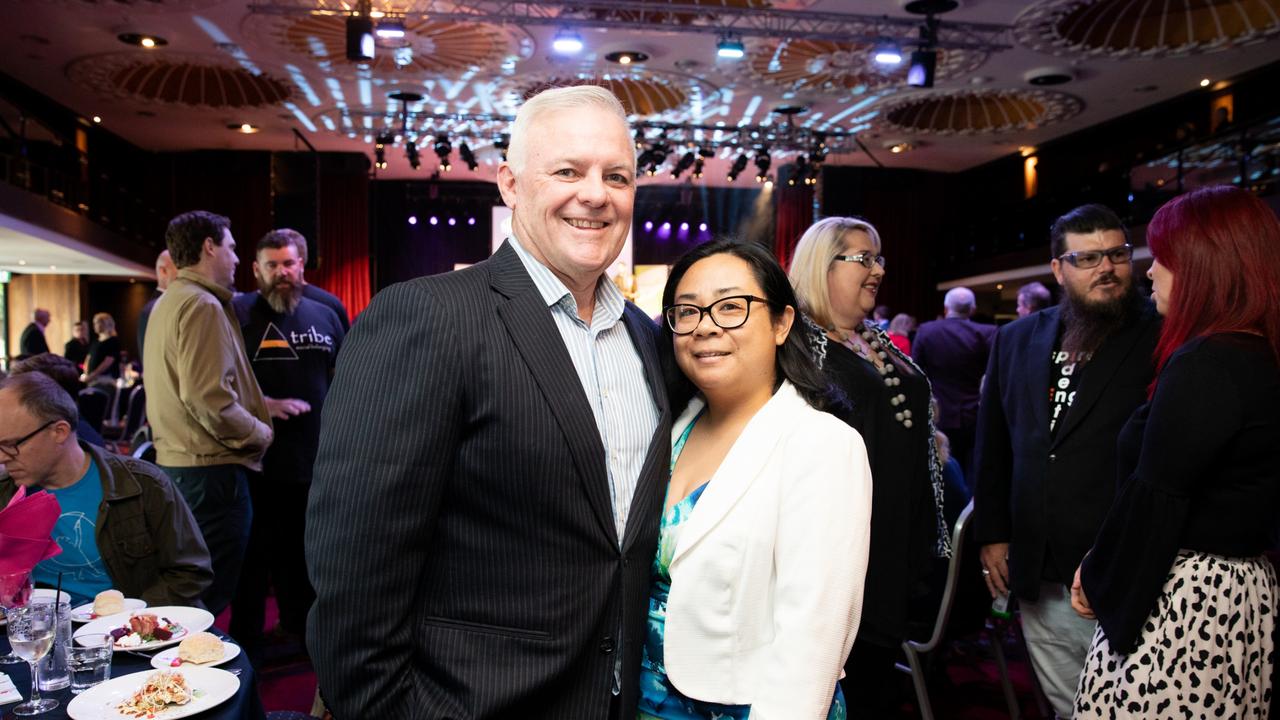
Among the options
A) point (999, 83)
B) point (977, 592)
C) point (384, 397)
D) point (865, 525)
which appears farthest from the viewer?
point (999, 83)

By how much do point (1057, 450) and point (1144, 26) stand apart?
8.22 metres

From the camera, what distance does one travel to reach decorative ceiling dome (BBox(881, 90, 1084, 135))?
11648 mm

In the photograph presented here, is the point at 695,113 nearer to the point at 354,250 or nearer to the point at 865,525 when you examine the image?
the point at 354,250

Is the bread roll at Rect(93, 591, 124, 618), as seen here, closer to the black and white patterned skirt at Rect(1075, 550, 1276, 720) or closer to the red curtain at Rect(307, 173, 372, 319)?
the black and white patterned skirt at Rect(1075, 550, 1276, 720)

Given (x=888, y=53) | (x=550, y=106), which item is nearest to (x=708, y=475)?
(x=550, y=106)

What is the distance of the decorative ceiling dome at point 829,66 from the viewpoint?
9.75 meters

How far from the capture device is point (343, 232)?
50.3ft

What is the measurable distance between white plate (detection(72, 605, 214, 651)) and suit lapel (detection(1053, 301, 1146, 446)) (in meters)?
2.45

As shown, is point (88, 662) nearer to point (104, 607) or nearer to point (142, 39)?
point (104, 607)

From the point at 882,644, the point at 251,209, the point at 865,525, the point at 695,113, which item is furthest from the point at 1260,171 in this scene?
the point at 251,209

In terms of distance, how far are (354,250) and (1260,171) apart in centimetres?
1264

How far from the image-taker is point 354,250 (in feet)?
50.5

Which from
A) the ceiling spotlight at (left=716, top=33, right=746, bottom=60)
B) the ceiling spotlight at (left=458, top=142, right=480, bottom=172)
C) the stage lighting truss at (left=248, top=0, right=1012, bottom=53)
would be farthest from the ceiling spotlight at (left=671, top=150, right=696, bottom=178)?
the ceiling spotlight at (left=716, top=33, right=746, bottom=60)

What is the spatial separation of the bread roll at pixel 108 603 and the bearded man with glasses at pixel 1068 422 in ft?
8.39
